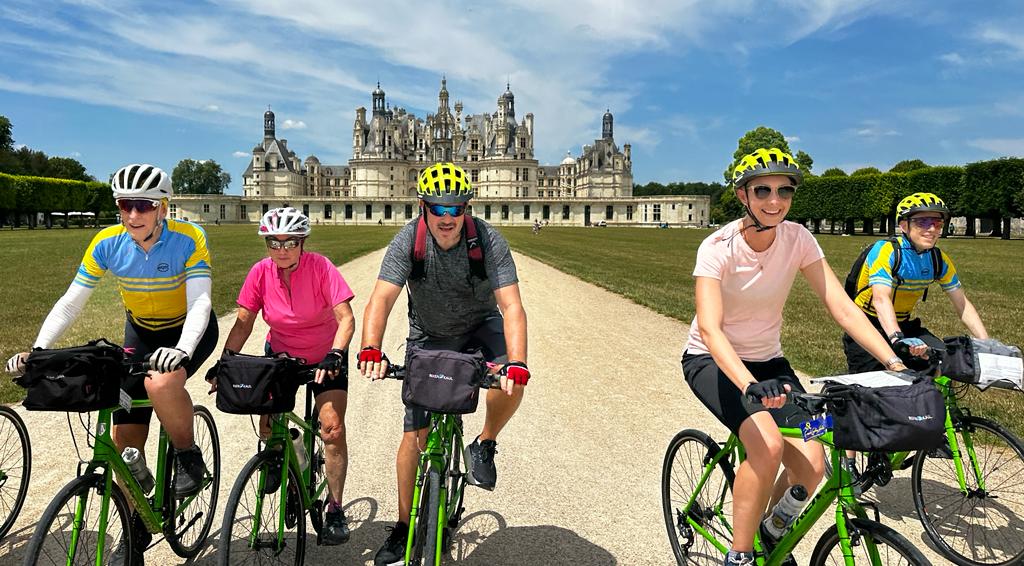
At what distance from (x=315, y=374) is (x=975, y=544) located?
440 centimetres

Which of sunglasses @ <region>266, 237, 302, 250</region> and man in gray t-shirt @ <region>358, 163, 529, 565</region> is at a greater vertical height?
sunglasses @ <region>266, 237, 302, 250</region>

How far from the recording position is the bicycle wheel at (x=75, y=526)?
293 centimetres

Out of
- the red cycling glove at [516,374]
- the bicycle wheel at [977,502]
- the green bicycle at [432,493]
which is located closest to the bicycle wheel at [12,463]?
the green bicycle at [432,493]

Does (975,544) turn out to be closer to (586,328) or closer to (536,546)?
(536,546)

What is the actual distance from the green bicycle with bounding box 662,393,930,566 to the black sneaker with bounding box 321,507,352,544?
2.11 meters

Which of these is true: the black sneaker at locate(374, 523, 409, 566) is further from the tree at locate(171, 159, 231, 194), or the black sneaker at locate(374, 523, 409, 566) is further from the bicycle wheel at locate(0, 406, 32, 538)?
the tree at locate(171, 159, 231, 194)

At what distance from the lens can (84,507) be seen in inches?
122

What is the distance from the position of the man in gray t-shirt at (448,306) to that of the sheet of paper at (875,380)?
1.52 metres

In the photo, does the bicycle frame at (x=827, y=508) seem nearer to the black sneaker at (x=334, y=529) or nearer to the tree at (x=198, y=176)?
the black sneaker at (x=334, y=529)

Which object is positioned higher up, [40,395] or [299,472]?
[40,395]

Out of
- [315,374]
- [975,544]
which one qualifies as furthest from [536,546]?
[975,544]

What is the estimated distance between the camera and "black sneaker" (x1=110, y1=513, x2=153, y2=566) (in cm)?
342

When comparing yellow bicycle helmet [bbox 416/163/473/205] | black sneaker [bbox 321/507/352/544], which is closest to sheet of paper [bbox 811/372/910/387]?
yellow bicycle helmet [bbox 416/163/473/205]

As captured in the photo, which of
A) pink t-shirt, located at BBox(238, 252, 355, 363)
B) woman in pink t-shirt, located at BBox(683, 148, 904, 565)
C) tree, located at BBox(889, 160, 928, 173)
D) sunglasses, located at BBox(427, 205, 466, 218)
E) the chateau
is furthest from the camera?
the chateau
